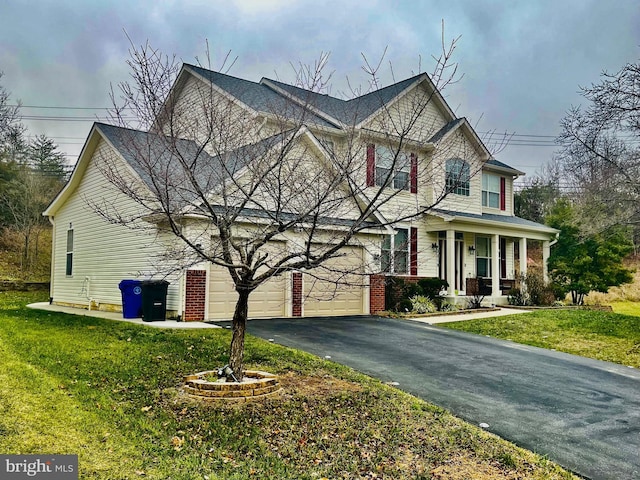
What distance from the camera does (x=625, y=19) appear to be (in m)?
17.0

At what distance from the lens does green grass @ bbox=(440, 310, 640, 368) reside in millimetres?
11664

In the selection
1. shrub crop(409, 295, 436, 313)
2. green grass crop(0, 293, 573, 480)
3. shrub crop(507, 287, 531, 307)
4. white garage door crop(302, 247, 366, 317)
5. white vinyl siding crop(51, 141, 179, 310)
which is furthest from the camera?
shrub crop(507, 287, 531, 307)

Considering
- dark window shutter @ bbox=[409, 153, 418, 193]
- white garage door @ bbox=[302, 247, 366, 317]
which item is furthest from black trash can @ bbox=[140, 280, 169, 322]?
dark window shutter @ bbox=[409, 153, 418, 193]

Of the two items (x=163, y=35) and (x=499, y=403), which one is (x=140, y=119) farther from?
(x=499, y=403)

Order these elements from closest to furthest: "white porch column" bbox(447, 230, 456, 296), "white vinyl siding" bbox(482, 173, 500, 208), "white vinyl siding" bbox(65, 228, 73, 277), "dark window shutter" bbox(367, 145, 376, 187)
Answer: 1. "dark window shutter" bbox(367, 145, 376, 187)
2. "white vinyl siding" bbox(65, 228, 73, 277)
3. "white porch column" bbox(447, 230, 456, 296)
4. "white vinyl siding" bbox(482, 173, 500, 208)

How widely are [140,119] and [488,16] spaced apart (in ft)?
32.1

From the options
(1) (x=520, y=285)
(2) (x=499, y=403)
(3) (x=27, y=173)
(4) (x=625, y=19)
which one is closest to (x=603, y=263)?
(1) (x=520, y=285)

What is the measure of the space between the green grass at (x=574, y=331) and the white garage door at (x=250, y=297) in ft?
15.7


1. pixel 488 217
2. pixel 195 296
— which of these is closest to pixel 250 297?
pixel 195 296

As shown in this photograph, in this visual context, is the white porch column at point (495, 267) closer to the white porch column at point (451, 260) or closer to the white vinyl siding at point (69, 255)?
the white porch column at point (451, 260)

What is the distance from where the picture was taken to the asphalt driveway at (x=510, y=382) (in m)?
5.38

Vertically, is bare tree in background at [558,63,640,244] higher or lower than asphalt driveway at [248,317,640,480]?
higher

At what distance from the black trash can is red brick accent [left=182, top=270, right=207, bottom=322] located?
0.57m

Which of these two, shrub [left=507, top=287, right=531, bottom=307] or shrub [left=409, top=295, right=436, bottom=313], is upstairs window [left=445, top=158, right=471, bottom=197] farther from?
shrub [left=507, top=287, right=531, bottom=307]
